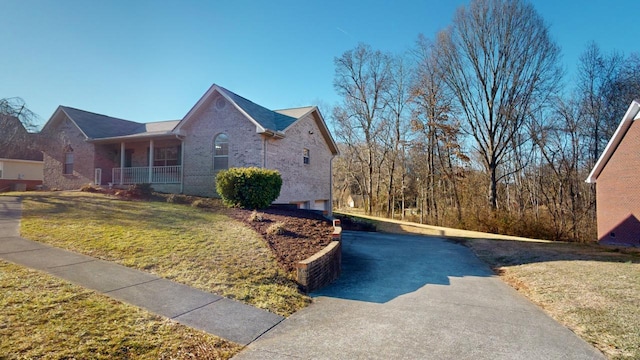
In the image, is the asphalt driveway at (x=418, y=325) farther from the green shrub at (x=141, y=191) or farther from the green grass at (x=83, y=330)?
the green shrub at (x=141, y=191)

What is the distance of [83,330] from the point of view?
11.5 ft

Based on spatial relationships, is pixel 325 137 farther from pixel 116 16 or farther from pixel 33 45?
pixel 33 45

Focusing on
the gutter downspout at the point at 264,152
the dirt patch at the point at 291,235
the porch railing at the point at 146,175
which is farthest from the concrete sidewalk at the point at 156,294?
the porch railing at the point at 146,175

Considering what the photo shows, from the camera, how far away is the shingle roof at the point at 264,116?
16172 millimetres

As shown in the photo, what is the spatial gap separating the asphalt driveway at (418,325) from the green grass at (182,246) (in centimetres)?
87

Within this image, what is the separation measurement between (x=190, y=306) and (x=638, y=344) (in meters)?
6.05

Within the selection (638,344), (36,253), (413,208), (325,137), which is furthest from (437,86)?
(36,253)

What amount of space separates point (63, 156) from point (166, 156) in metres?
7.65

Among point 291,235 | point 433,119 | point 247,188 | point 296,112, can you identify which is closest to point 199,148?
point 296,112

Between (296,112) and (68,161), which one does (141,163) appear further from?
(296,112)

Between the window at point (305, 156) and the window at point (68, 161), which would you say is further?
the window at point (68, 161)

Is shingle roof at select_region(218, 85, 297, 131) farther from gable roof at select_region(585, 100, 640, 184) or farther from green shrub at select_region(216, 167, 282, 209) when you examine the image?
gable roof at select_region(585, 100, 640, 184)

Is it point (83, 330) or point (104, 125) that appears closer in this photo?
point (83, 330)

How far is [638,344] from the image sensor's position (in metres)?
4.29
